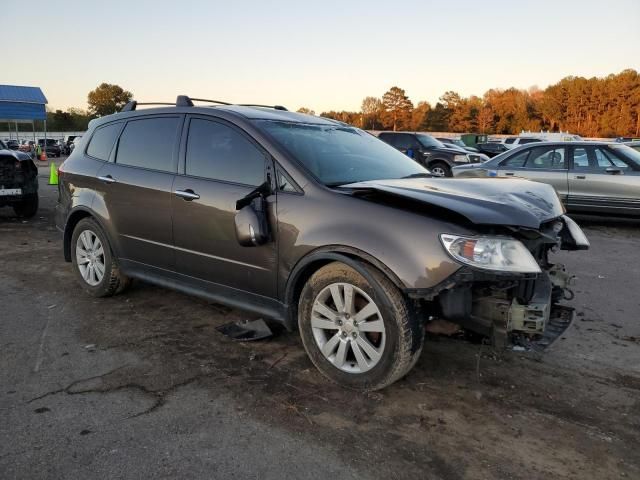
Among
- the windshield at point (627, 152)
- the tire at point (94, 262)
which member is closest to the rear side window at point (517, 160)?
the windshield at point (627, 152)

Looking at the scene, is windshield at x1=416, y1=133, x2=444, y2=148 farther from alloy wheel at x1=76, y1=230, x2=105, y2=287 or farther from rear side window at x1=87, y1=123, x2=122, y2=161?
alloy wheel at x1=76, y1=230, x2=105, y2=287

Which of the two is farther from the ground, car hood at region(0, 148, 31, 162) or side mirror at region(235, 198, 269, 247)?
car hood at region(0, 148, 31, 162)

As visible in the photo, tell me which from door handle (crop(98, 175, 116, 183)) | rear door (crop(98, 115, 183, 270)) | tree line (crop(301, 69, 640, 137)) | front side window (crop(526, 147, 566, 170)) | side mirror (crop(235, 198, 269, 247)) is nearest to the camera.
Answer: side mirror (crop(235, 198, 269, 247))

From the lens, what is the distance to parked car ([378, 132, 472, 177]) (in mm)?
16281

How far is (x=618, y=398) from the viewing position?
319cm

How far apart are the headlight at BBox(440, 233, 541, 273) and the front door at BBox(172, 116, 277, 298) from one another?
3.99 ft

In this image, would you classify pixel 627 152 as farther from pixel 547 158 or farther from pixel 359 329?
pixel 359 329

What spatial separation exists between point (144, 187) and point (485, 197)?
8.85 ft

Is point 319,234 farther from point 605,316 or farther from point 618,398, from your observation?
point 605,316

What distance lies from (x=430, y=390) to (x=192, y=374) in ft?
4.96

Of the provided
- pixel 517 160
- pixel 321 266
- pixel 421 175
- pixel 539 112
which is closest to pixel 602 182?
pixel 517 160

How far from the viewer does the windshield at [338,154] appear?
3650 mm

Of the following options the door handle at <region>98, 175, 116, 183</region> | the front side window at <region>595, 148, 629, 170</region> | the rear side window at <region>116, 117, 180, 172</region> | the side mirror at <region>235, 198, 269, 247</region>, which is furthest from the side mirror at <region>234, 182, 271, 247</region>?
the front side window at <region>595, 148, 629, 170</region>

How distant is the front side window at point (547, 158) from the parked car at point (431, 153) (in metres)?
5.99
